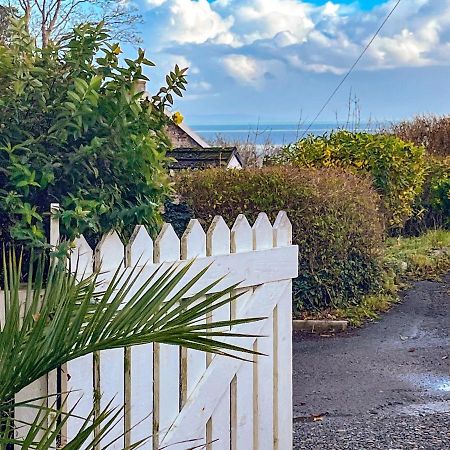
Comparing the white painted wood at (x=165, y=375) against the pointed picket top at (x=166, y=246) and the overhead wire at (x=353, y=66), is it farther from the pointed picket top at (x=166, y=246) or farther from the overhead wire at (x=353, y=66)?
the overhead wire at (x=353, y=66)

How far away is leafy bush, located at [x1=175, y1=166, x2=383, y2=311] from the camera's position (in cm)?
670

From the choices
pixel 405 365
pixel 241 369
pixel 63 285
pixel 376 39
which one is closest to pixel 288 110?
pixel 376 39

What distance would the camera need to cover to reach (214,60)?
998 cm

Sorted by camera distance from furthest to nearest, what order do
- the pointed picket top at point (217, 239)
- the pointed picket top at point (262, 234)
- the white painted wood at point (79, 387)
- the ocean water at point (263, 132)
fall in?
the ocean water at point (263, 132)
the pointed picket top at point (262, 234)
the pointed picket top at point (217, 239)
the white painted wood at point (79, 387)

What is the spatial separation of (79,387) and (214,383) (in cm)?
65

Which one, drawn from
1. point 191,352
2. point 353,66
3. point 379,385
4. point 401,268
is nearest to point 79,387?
point 191,352

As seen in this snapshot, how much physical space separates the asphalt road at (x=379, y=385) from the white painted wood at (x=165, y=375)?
146 cm

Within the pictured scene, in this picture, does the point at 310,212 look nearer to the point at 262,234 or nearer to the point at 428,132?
the point at 262,234

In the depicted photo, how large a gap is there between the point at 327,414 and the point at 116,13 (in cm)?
1627

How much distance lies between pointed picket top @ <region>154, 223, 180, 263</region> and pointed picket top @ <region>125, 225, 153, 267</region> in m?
0.06

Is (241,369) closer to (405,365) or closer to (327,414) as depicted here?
(327,414)

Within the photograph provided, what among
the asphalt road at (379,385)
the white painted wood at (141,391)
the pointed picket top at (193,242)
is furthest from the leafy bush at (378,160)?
the white painted wood at (141,391)

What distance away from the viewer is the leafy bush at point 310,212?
670 centimetres

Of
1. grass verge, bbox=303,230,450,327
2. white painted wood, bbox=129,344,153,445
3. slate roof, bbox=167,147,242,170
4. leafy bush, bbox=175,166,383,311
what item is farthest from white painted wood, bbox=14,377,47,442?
slate roof, bbox=167,147,242,170
